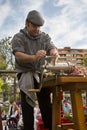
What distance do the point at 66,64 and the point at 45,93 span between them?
0.63m

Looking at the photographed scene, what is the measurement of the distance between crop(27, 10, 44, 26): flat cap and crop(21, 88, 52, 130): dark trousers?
1.99 feet

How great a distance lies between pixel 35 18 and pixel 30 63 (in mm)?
410

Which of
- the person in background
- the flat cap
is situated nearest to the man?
the flat cap

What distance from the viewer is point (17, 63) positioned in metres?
3.78

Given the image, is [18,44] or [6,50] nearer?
[18,44]

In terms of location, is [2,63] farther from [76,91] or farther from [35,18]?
[76,91]

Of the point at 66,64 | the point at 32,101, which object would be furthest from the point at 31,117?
the point at 66,64

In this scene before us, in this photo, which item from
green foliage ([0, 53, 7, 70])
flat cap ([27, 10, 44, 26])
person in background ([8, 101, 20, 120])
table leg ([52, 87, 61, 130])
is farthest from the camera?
green foliage ([0, 53, 7, 70])

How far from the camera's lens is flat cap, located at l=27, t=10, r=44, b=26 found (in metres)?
3.61

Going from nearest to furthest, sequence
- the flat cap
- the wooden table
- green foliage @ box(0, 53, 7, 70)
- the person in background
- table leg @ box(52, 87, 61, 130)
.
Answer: the wooden table
table leg @ box(52, 87, 61, 130)
the flat cap
the person in background
green foliage @ box(0, 53, 7, 70)

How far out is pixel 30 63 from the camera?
3.71 metres

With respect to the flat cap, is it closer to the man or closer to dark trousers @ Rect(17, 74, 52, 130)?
the man

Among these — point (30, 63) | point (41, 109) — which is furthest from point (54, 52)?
point (41, 109)

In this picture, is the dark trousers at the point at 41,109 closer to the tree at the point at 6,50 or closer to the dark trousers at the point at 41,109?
the dark trousers at the point at 41,109
